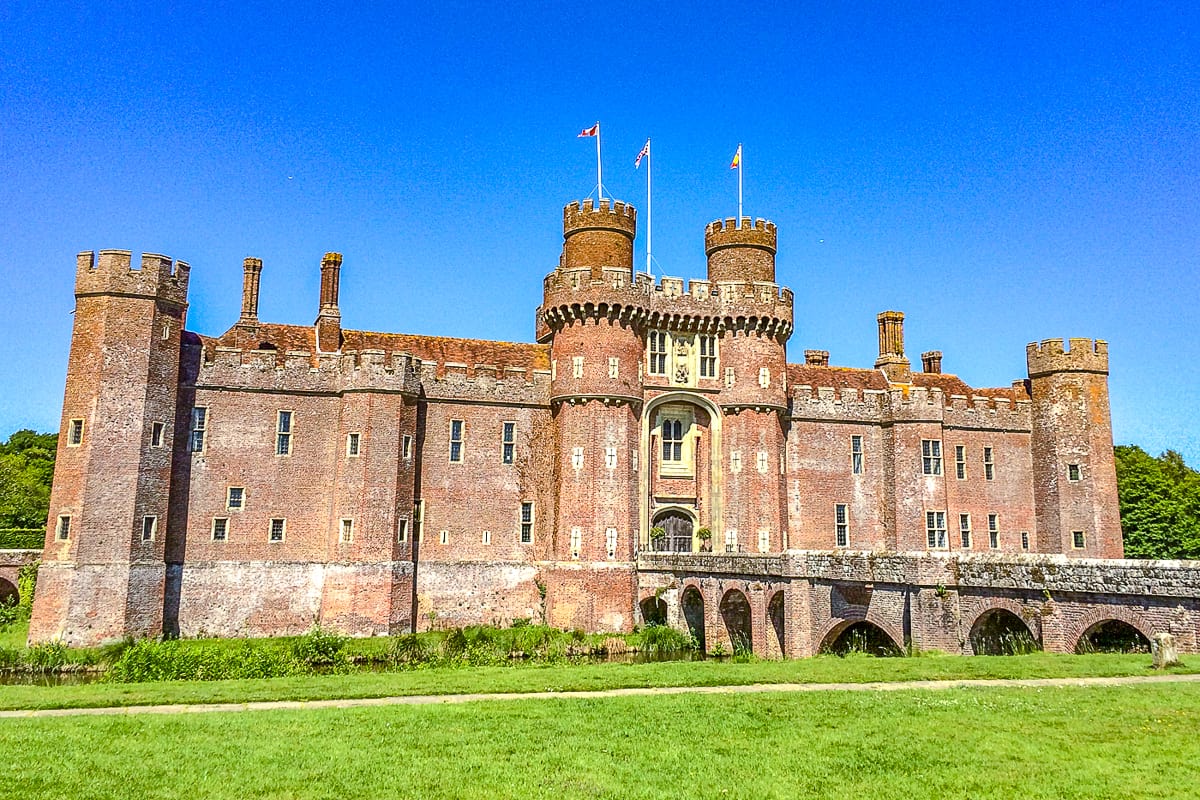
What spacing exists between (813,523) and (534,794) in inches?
1390

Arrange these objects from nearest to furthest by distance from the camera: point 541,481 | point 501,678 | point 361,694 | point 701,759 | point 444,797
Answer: point 444,797
point 701,759
point 361,694
point 501,678
point 541,481

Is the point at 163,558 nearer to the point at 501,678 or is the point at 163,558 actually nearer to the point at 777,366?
the point at 501,678

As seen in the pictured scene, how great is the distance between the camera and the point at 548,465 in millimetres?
43281

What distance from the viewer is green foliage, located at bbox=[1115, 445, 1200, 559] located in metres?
48.9

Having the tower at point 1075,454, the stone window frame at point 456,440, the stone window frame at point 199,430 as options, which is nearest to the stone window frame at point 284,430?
the stone window frame at point 199,430

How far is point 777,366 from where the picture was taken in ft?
147

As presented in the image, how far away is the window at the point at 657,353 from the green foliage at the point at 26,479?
33030mm

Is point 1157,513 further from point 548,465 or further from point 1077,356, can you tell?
point 548,465

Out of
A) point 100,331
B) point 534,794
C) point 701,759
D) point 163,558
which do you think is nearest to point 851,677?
point 701,759

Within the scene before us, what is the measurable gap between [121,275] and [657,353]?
22651mm

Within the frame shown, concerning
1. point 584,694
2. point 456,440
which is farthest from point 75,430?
point 584,694

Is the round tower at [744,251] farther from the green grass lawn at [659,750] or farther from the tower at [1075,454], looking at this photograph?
the green grass lawn at [659,750]

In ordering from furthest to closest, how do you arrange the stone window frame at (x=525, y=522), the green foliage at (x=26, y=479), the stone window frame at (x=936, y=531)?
the green foliage at (x=26, y=479), the stone window frame at (x=936, y=531), the stone window frame at (x=525, y=522)

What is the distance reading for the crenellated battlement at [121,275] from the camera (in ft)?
120
